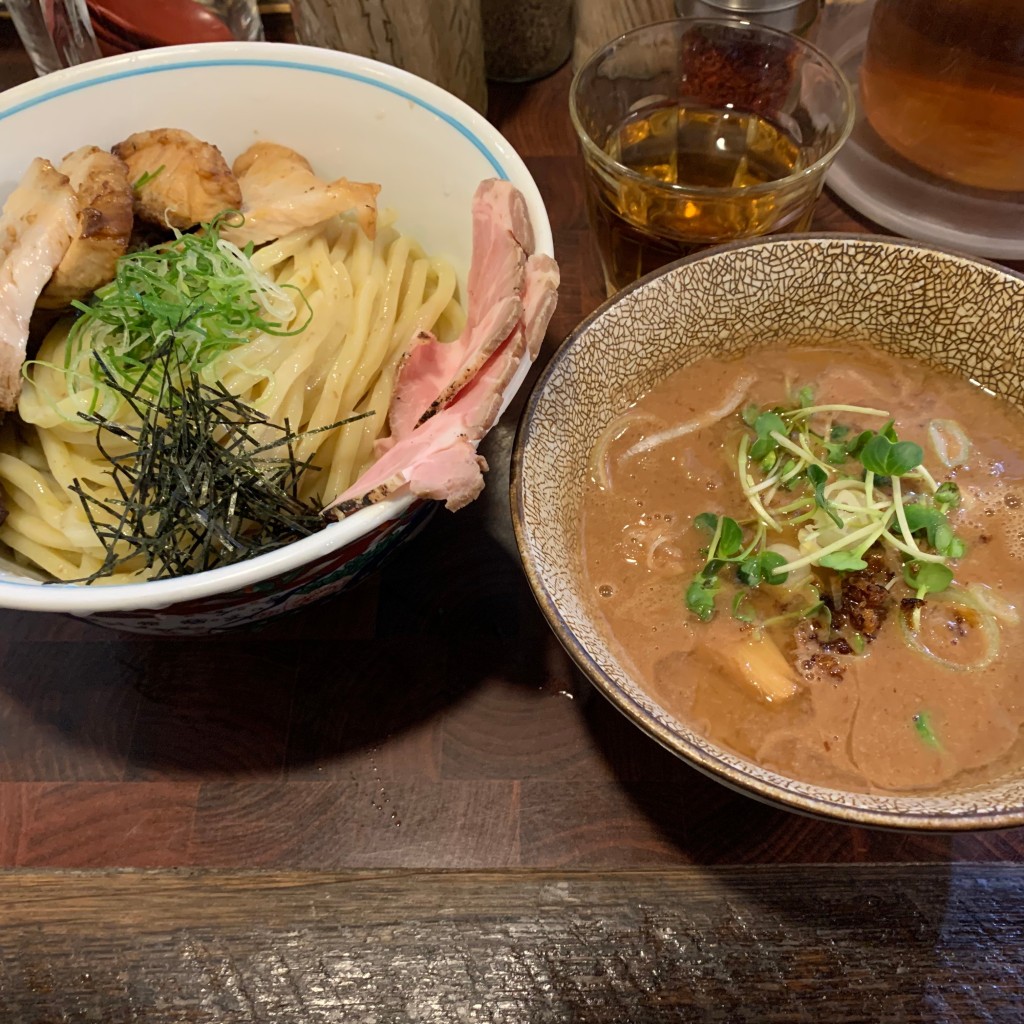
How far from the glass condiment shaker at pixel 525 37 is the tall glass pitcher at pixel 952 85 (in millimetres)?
700

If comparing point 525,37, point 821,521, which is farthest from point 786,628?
point 525,37

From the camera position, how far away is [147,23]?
1684mm

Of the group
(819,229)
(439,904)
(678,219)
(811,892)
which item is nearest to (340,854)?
(439,904)

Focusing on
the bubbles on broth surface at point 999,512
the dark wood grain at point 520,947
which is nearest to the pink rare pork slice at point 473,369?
the dark wood grain at point 520,947

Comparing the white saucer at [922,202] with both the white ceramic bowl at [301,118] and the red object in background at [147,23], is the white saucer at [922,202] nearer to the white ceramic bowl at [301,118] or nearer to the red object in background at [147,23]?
the white ceramic bowl at [301,118]

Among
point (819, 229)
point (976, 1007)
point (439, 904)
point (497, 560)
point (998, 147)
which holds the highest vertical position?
point (998, 147)

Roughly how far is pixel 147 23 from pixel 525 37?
82 cm

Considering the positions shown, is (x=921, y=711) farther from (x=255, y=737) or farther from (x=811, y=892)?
(x=255, y=737)

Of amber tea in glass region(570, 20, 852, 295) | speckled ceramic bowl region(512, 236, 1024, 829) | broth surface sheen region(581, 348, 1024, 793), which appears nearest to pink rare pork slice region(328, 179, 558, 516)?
speckled ceramic bowl region(512, 236, 1024, 829)

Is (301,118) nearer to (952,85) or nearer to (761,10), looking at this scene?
(761,10)

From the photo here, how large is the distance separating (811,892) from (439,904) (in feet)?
1.58

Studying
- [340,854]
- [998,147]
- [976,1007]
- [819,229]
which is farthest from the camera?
Result: [819,229]

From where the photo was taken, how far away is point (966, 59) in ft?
4.95

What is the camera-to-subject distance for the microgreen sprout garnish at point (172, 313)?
3.92ft
